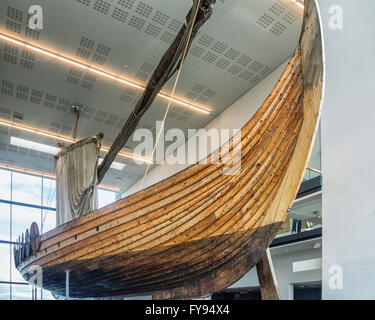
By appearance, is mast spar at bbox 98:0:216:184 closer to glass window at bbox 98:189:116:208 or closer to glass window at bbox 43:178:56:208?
glass window at bbox 43:178:56:208

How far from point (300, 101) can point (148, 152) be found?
24.2ft

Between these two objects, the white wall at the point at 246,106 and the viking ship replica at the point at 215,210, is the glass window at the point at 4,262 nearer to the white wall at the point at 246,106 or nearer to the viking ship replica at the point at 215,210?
the white wall at the point at 246,106

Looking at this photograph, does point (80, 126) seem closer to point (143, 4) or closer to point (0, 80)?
point (0, 80)

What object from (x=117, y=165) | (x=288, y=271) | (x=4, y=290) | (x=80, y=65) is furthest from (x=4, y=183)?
(x=288, y=271)

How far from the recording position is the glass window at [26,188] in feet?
34.4

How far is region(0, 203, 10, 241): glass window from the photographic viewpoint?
10352 millimetres

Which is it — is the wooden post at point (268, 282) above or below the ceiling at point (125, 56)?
below

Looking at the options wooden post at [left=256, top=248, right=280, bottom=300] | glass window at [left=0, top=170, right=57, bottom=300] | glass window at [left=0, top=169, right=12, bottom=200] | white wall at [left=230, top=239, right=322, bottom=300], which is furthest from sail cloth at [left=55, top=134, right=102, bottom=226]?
glass window at [left=0, top=169, right=12, bottom=200]

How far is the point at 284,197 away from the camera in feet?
6.77

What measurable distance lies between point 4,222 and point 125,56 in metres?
6.62

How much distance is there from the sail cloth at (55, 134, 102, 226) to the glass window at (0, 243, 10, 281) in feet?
17.1

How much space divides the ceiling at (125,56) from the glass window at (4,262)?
12.6 feet

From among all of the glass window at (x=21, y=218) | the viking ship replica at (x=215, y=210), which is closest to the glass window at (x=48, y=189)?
the glass window at (x=21, y=218)
